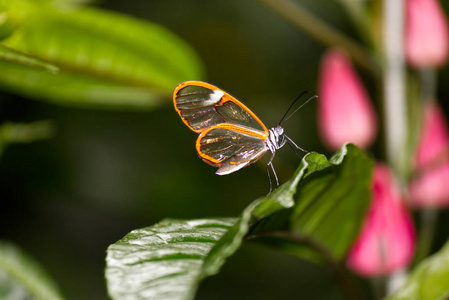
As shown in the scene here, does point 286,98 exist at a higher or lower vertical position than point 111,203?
higher

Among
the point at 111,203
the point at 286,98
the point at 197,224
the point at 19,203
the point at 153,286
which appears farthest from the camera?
the point at 286,98

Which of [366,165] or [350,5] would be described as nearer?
[366,165]

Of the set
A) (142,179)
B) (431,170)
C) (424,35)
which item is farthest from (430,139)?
(142,179)

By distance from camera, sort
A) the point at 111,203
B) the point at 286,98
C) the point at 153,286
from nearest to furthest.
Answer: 1. the point at 153,286
2. the point at 111,203
3. the point at 286,98

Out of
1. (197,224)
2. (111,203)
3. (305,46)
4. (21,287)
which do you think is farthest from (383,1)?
(305,46)

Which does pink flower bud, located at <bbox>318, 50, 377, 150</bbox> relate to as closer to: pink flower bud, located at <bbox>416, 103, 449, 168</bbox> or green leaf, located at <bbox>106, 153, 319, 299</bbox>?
pink flower bud, located at <bbox>416, 103, 449, 168</bbox>

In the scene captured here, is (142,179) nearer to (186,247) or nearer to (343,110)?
(343,110)

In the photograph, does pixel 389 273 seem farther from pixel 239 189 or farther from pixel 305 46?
pixel 305 46

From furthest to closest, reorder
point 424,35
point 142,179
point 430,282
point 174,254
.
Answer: point 142,179
point 424,35
point 430,282
point 174,254
